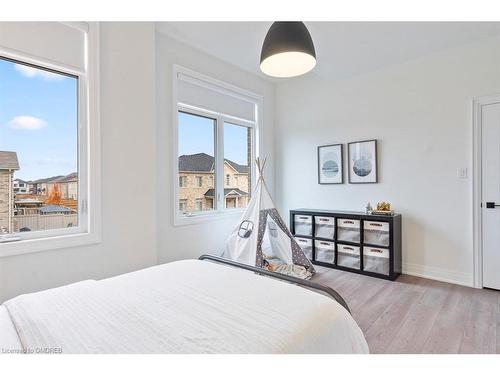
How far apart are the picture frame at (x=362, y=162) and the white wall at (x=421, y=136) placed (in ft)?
0.25

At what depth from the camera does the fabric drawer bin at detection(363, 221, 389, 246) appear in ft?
10.2

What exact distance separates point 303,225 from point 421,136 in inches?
71.6

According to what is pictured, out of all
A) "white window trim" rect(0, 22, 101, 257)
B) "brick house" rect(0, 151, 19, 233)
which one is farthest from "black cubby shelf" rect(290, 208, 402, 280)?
"brick house" rect(0, 151, 19, 233)

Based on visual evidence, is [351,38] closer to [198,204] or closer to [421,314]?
[198,204]

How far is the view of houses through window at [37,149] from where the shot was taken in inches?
75.4

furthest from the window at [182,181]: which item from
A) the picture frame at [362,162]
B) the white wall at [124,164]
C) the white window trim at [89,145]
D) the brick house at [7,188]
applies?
the picture frame at [362,162]

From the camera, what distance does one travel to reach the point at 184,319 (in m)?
1.12

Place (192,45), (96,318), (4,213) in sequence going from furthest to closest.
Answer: (192,45) → (4,213) → (96,318)

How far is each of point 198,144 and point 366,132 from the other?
221 centimetres

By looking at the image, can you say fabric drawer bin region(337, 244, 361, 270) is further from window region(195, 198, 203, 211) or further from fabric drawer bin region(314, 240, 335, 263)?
window region(195, 198, 203, 211)
